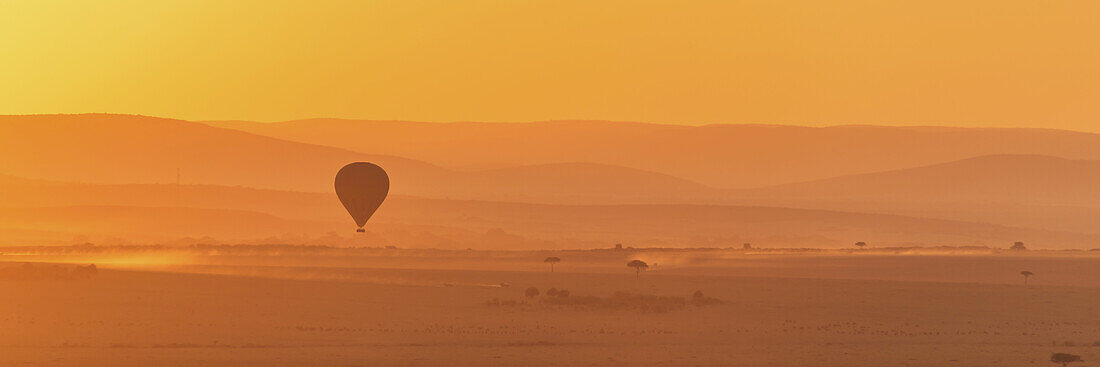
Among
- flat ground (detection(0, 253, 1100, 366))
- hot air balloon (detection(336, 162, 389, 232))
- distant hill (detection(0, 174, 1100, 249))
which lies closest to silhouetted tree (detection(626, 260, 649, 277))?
flat ground (detection(0, 253, 1100, 366))

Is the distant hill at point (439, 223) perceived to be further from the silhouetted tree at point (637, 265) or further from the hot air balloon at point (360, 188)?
the silhouetted tree at point (637, 265)

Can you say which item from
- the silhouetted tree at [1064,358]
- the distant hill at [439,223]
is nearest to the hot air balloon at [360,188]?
the silhouetted tree at [1064,358]

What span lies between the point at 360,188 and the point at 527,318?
2374 cm

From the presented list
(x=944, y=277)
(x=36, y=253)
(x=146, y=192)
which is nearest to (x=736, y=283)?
(x=944, y=277)

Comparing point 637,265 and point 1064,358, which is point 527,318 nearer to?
point 1064,358

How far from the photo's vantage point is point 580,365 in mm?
33750

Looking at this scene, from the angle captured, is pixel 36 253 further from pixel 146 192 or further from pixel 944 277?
pixel 146 192

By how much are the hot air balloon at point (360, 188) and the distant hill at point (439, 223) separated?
5533cm

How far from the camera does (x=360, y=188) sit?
214ft

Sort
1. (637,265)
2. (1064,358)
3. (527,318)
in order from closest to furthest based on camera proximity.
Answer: (1064,358)
(527,318)
(637,265)

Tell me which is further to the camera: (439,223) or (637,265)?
(439,223)

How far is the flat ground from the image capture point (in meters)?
35.5


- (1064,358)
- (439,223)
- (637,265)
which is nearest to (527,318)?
(1064,358)

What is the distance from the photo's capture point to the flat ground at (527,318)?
35.5m
